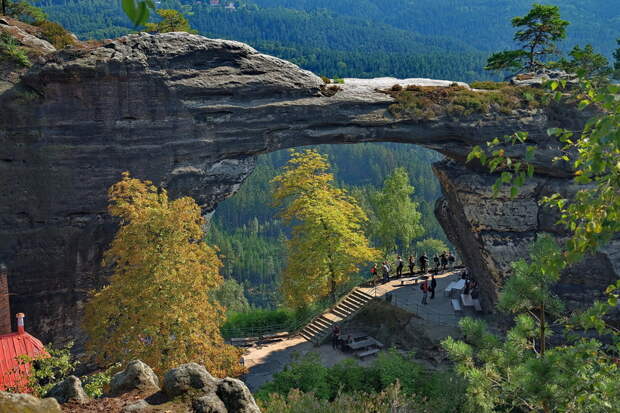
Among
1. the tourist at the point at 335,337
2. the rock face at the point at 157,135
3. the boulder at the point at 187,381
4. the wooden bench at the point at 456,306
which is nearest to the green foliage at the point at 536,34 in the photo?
the rock face at the point at 157,135

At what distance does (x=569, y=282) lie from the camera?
34.4 meters

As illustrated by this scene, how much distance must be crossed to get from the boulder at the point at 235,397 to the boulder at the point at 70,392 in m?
3.02

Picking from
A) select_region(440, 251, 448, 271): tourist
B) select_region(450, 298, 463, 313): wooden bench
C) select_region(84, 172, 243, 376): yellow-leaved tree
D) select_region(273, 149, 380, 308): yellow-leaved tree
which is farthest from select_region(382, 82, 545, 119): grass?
select_region(84, 172, 243, 376): yellow-leaved tree

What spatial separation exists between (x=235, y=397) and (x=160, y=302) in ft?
34.2

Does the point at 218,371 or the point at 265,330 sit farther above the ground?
the point at 218,371

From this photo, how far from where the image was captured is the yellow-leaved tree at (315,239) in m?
41.6

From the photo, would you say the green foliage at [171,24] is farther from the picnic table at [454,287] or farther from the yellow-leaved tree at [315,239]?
the picnic table at [454,287]

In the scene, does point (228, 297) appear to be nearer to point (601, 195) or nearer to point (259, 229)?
point (259, 229)

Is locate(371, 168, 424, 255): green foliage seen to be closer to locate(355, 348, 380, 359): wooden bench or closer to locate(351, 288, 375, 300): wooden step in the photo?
locate(351, 288, 375, 300): wooden step

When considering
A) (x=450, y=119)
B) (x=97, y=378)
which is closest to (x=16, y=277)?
(x=97, y=378)

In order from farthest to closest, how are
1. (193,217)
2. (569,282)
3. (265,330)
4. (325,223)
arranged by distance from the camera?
(265,330) → (325,223) → (569,282) → (193,217)

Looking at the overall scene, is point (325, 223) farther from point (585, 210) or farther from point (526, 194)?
point (585, 210)

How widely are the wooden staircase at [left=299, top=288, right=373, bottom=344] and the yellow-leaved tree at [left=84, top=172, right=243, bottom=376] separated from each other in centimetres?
1506

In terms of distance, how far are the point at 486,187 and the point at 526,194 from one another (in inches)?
90.7
